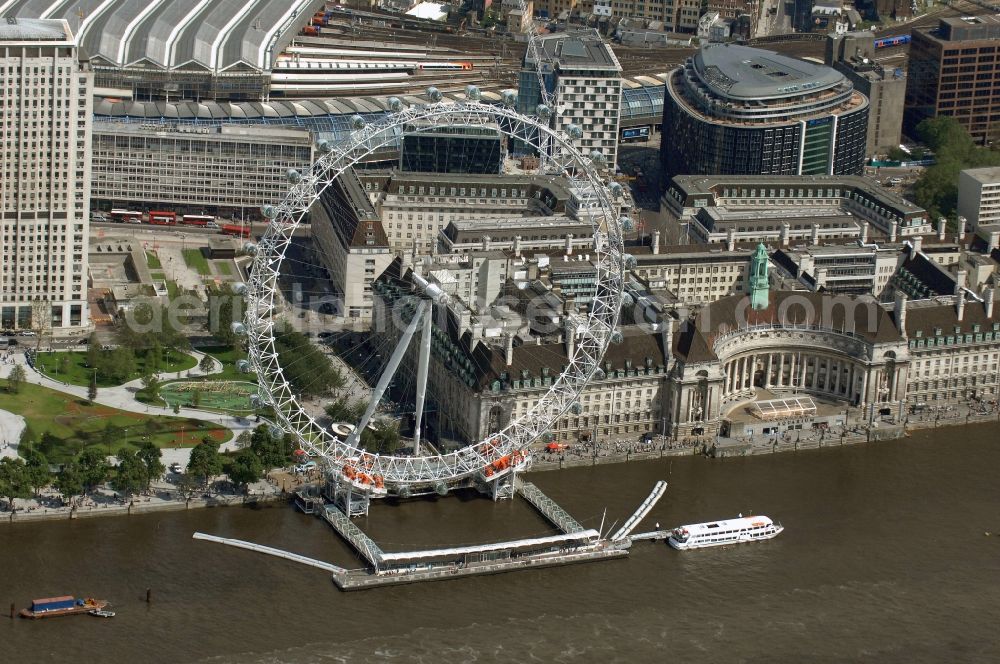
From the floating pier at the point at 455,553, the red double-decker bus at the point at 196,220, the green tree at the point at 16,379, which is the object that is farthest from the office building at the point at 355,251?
the floating pier at the point at 455,553

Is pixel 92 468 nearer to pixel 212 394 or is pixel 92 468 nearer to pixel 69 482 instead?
pixel 69 482

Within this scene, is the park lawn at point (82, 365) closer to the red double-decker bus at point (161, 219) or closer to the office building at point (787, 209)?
the red double-decker bus at point (161, 219)

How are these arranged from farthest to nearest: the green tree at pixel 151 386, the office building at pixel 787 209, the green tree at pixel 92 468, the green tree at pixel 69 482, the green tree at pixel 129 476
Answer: the office building at pixel 787 209 < the green tree at pixel 151 386 < the green tree at pixel 129 476 < the green tree at pixel 92 468 < the green tree at pixel 69 482

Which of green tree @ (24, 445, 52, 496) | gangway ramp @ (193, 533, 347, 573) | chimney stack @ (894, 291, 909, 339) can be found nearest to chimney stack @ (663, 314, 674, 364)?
chimney stack @ (894, 291, 909, 339)

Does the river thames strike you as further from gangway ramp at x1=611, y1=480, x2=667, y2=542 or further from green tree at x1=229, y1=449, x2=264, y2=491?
green tree at x1=229, y1=449, x2=264, y2=491

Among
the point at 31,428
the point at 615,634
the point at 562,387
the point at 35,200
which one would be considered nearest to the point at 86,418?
the point at 31,428

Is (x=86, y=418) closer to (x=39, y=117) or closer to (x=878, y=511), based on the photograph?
(x=39, y=117)
